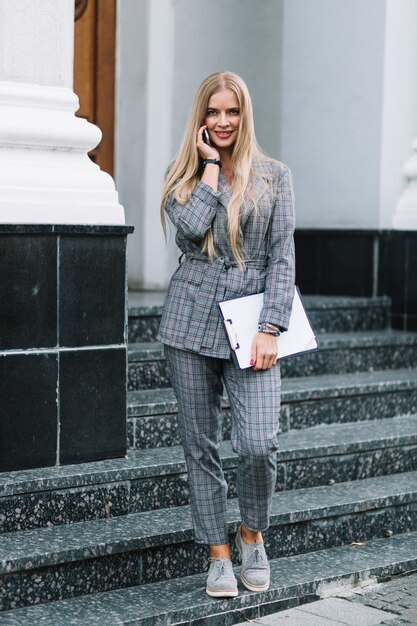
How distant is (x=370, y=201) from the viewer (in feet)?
Result: 23.5

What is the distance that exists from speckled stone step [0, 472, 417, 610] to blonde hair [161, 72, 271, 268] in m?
1.15

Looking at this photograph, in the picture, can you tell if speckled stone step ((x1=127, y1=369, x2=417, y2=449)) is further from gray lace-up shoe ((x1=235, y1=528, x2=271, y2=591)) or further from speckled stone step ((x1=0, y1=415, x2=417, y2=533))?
gray lace-up shoe ((x1=235, y1=528, x2=271, y2=591))

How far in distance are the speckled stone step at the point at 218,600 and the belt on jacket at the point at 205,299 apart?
945 mm

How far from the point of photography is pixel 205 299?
13.6 ft

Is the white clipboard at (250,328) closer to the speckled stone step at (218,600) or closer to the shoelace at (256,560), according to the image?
the shoelace at (256,560)

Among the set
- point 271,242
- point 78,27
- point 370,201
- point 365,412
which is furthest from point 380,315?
point 271,242

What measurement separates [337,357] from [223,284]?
2.40m

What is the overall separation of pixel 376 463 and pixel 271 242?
1833 mm

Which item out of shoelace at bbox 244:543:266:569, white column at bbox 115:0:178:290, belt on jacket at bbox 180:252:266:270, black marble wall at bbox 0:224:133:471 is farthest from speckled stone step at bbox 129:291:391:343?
shoelace at bbox 244:543:266:569

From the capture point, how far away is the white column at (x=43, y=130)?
183 inches

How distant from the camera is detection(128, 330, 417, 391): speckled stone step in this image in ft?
18.6

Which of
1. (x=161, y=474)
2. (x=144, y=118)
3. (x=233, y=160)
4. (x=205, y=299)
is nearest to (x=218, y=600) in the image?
(x=161, y=474)

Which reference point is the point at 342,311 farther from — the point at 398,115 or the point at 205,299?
the point at 205,299

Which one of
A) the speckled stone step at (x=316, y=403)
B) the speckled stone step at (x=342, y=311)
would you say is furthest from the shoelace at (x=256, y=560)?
the speckled stone step at (x=342, y=311)
